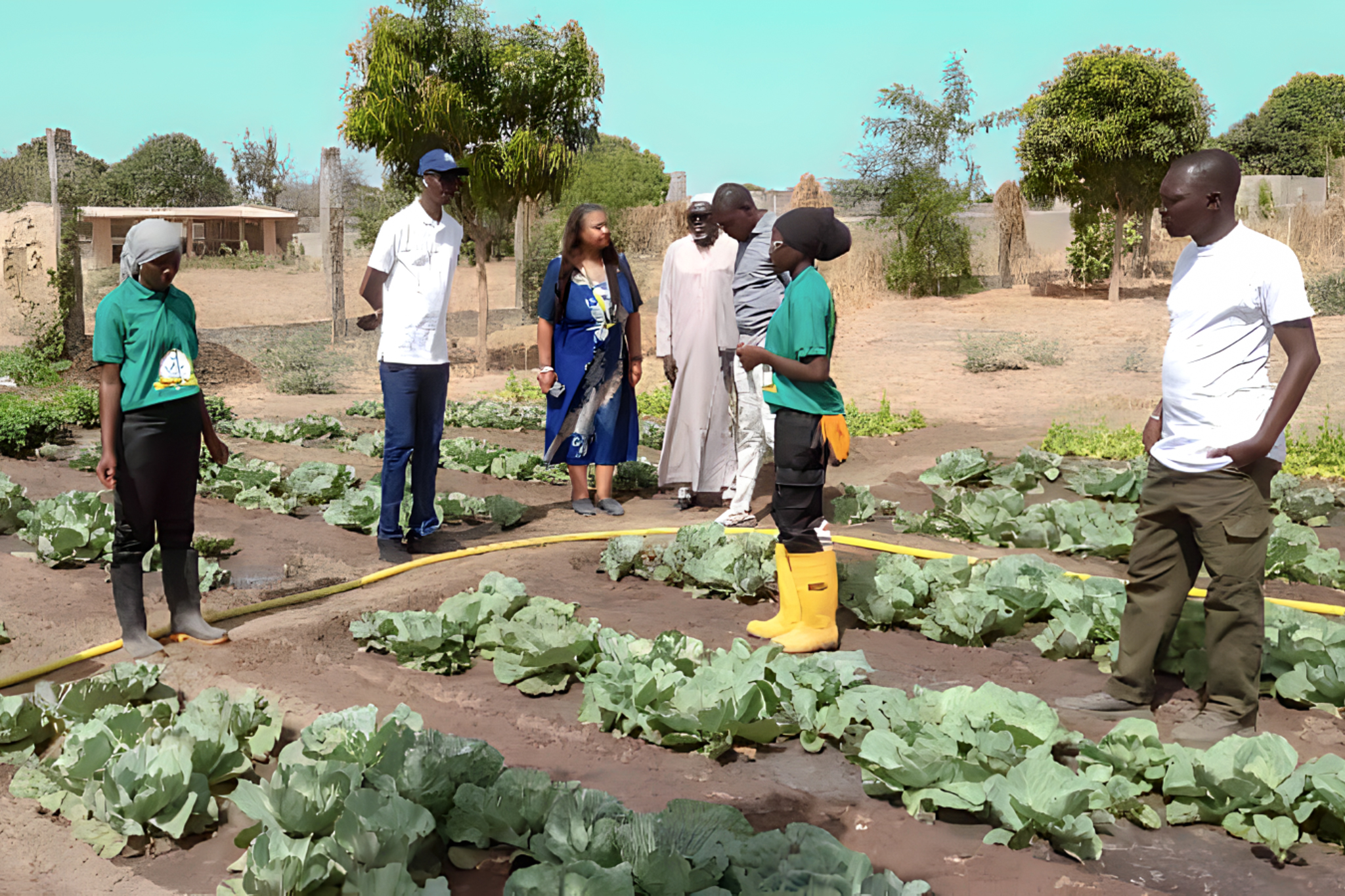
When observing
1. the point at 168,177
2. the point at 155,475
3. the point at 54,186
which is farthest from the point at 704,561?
the point at 168,177

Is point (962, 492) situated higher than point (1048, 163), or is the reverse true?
point (1048, 163)

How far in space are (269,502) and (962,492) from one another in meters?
4.24

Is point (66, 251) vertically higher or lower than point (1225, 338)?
higher

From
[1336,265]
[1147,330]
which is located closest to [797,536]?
[1147,330]

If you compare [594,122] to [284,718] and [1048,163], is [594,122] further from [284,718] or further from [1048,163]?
[284,718]

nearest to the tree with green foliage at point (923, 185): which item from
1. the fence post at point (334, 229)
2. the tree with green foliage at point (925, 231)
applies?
the tree with green foliage at point (925, 231)

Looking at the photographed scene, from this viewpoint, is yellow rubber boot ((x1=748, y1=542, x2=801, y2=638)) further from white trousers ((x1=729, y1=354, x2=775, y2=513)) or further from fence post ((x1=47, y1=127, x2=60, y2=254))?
fence post ((x1=47, y1=127, x2=60, y2=254))

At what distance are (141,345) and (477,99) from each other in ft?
39.4

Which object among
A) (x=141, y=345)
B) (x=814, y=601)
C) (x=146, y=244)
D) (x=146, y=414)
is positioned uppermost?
(x=146, y=244)

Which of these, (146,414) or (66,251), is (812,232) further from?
(66,251)

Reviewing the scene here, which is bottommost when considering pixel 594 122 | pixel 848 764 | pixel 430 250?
pixel 848 764

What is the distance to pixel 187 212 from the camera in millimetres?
28391

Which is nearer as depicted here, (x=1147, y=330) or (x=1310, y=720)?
(x=1310, y=720)

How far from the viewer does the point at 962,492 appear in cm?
661
